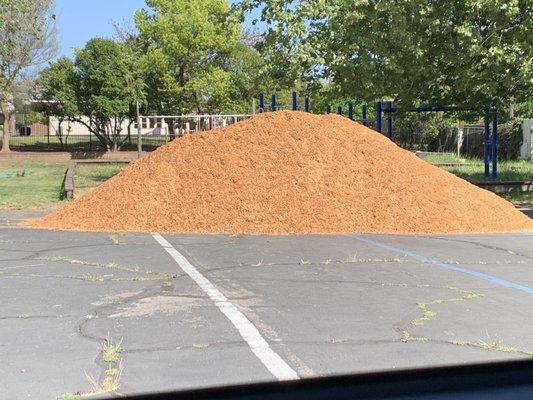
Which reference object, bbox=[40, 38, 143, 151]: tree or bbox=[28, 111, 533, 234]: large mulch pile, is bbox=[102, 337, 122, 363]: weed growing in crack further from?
bbox=[40, 38, 143, 151]: tree

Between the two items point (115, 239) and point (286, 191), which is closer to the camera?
point (115, 239)

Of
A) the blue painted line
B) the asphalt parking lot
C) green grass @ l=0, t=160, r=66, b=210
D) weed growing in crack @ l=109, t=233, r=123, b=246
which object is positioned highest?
green grass @ l=0, t=160, r=66, b=210

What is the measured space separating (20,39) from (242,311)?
33.6 meters

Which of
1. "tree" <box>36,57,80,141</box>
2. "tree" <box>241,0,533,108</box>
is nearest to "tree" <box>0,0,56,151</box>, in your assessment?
"tree" <box>36,57,80,141</box>

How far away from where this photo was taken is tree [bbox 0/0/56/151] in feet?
105

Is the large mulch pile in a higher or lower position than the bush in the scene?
lower

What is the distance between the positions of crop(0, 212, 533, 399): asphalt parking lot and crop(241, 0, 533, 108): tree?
707cm

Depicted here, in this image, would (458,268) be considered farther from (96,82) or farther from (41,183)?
(96,82)

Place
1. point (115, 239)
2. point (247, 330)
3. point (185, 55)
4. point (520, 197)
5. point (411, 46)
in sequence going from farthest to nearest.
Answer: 1. point (185, 55)
2. point (520, 197)
3. point (411, 46)
4. point (115, 239)
5. point (247, 330)

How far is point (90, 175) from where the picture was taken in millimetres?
26094

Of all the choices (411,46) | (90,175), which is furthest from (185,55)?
(411,46)

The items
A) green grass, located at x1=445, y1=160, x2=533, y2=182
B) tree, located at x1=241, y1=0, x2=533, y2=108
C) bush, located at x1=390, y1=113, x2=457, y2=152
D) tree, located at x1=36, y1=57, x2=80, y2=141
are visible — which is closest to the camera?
tree, located at x1=241, y1=0, x2=533, y2=108

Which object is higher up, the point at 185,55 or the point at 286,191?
the point at 185,55

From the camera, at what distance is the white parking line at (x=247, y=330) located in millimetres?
4434
